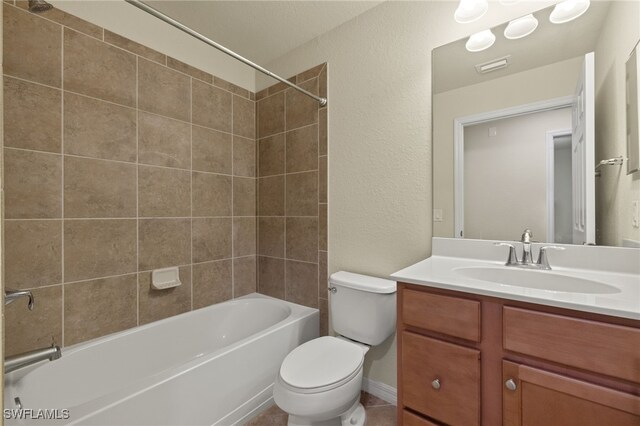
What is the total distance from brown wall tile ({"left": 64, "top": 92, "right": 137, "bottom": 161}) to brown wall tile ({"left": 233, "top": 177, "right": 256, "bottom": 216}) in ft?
2.52

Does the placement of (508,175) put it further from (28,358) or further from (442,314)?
(28,358)

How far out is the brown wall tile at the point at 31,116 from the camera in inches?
55.2

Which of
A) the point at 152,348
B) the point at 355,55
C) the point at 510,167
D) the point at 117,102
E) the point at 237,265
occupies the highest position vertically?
the point at 355,55

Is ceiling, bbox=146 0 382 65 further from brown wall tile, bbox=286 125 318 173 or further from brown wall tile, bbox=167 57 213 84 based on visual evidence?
brown wall tile, bbox=286 125 318 173

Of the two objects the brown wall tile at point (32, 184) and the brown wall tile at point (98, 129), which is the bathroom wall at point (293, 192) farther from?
the brown wall tile at point (32, 184)

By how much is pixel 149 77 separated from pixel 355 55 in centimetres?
132

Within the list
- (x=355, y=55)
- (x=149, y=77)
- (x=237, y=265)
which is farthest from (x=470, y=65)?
(x=237, y=265)

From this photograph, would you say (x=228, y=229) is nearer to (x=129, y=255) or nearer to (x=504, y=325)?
(x=129, y=255)

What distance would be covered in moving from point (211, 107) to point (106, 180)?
35.3 inches

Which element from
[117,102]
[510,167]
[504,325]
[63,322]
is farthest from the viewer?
[117,102]

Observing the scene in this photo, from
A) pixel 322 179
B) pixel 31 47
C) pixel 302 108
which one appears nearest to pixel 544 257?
pixel 322 179

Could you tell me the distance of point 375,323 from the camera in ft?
5.30

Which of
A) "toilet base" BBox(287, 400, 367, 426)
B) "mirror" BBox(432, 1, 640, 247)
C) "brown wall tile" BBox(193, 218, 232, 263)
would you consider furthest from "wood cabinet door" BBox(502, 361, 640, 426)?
"brown wall tile" BBox(193, 218, 232, 263)

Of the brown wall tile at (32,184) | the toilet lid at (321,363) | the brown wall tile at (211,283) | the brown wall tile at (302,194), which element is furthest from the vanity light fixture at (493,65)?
the brown wall tile at (32,184)
